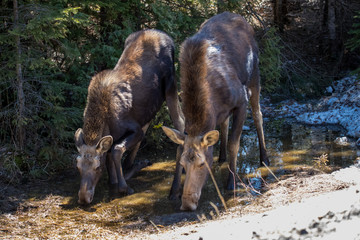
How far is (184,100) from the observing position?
6.95 meters

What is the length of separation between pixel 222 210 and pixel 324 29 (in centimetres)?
1330

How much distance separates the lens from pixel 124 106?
827cm

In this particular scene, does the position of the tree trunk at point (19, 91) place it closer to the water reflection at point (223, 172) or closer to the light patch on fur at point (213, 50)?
the water reflection at point (223, 172)

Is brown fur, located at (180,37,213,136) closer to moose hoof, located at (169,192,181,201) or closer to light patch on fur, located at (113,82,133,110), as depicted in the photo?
moose hoof, located at (169,192,181,201)

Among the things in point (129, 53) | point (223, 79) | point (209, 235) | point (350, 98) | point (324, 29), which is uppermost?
point (324, 29)

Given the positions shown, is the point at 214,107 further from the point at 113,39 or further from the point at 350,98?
the point at 350,98

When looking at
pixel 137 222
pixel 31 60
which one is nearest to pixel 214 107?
pixel 137 222

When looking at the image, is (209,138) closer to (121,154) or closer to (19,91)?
(121,154)

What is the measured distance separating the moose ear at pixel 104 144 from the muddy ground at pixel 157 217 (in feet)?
3.14

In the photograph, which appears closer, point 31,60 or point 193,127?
point 193,127

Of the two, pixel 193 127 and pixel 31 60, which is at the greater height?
pixel 31 60

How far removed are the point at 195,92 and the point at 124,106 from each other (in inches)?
76.2

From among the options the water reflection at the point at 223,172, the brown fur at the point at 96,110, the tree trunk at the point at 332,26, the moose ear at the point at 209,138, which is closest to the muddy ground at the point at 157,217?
the water reflection at the point at 223,172

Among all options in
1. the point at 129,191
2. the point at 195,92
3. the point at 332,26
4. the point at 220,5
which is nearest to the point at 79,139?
the point at 129,191
